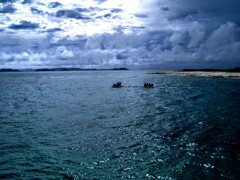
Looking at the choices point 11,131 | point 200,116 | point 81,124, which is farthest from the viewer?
point 200,116

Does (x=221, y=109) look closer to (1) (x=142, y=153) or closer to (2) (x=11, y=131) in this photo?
(1) (x=142, y=153)

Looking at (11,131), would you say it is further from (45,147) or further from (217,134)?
(217,134)

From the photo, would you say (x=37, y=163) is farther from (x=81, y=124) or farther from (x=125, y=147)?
(x=81, y=124)

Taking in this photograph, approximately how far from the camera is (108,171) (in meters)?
18.1

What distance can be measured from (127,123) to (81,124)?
6.22 metres

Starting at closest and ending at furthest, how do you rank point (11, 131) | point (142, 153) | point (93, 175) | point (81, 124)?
point (93, 175) < point (142, 153) < point (11, 131) < point (81, 124)

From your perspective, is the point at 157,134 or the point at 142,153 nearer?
the point at 142,153

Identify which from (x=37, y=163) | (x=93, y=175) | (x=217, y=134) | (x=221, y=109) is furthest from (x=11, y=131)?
(x=221, y=109)

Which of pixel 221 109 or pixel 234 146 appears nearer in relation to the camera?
pixel 234 146

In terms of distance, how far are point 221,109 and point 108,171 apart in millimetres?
31250

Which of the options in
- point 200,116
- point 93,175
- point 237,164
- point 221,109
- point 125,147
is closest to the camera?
point 93,175

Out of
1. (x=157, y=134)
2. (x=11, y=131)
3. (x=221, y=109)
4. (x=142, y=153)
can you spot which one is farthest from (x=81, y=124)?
(x=221, y=109)

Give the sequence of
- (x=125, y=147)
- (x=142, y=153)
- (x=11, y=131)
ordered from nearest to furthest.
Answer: (x=142, y=153)
(x=125, y=147)
(x=11, y=131)

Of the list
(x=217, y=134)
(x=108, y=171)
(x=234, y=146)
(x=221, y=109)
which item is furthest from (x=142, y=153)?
(x=221, y=109)
